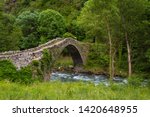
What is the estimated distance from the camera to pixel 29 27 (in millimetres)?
59906

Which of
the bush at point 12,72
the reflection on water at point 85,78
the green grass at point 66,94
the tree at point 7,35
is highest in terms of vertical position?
the tree at point 7,35

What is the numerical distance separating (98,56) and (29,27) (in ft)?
38.7

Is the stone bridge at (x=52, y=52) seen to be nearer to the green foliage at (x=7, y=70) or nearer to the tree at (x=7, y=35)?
the green foliage at (x=7, y=70)

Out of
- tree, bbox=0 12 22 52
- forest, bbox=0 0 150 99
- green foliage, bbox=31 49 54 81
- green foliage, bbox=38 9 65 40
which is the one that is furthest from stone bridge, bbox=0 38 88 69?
tree, bbox=0 12 22 52

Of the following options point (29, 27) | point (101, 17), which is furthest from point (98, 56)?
point (101, 17)

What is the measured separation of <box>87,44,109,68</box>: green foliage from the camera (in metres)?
51.5

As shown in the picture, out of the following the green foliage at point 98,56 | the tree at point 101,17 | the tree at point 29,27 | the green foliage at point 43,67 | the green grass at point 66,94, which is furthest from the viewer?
the tree at point 29,27

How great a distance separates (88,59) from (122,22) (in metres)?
18.5

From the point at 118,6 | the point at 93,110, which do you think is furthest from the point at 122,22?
the point at 93,110

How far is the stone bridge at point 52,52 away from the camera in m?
29.0

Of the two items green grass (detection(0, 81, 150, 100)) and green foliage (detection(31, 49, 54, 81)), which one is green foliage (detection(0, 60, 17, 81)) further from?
green grass (detection(0, 81, 150, 100))

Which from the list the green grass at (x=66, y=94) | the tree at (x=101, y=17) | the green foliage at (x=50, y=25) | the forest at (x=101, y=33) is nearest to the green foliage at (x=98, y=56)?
the forest at (x=101, y=33)

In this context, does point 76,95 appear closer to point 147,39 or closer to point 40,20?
point 147,39

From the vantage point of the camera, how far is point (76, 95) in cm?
1116
